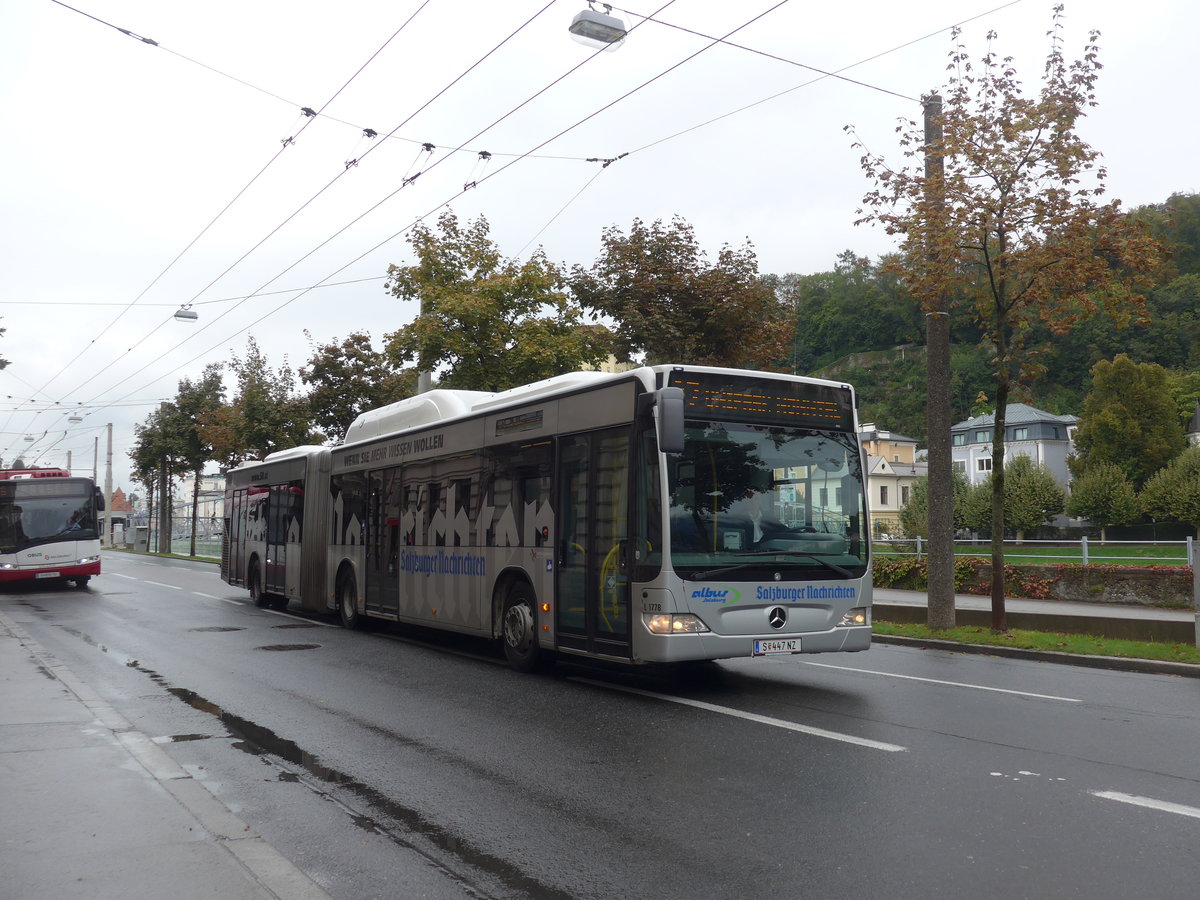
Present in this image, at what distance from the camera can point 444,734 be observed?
Result: 8.23 m

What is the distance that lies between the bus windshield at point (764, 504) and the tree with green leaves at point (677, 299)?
11928 millimetres

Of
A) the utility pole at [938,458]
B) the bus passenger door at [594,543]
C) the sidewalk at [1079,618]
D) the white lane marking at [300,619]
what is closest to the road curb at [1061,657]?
the utility pole at [938,458]

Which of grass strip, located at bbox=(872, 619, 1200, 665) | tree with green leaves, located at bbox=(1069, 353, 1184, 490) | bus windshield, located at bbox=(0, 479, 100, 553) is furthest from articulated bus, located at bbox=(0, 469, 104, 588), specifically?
tree with green leaves, located at bbox=(1069, 353, 1184, 490)

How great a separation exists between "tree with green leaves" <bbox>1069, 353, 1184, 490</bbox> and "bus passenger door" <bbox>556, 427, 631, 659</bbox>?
84.3 metres

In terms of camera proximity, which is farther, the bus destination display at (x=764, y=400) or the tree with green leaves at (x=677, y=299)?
the tree with green leaves at (x=677, y=299)

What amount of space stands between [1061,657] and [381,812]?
9.64 m

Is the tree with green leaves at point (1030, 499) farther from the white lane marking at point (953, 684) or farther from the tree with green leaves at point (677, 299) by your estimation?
the white lane marking at point (953, 684)

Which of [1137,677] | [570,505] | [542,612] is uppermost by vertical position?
[570,505]

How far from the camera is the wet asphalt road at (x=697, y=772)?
4.89 m

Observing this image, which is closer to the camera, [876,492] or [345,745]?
[345,745]

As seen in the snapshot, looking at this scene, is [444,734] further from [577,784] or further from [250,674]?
[250,674]

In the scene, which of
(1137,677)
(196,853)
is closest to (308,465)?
(1137,677)

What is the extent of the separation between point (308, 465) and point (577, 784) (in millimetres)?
13783

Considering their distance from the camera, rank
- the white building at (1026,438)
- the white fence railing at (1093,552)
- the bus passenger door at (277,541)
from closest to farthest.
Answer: the bus passenger door at (277,541) → the white fence railing at (1093,552) → the white building at (1026,438)
